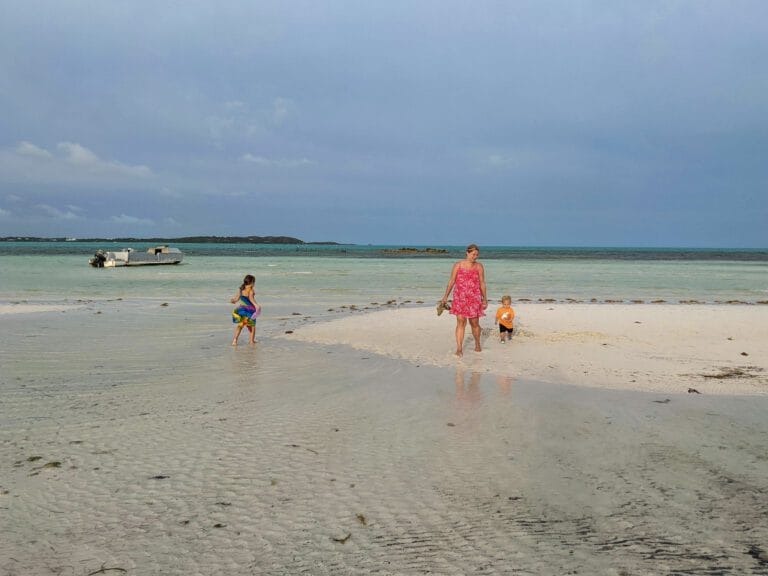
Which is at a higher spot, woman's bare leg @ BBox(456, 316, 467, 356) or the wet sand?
woman's bare leg @ BBox(456, 316, 467, 356)

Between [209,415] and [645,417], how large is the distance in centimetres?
480

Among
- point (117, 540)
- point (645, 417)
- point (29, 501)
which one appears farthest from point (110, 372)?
point (645, 417)

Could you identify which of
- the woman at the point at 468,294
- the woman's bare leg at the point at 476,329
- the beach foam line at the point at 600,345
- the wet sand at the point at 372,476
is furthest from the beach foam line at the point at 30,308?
the woman's bare leg at the point at 476,329

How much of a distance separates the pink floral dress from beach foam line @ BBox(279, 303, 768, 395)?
0.80 meters

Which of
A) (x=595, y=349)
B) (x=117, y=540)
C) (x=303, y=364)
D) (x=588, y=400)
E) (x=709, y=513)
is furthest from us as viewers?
(x=595, y=349)

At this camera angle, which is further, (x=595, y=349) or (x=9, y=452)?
(x=595, y=349)

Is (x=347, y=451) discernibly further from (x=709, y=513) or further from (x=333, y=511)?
(x=709, y=513)

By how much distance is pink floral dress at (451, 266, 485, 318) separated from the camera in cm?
978

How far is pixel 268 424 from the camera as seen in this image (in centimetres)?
586

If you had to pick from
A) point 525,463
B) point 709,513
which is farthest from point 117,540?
point 709,513

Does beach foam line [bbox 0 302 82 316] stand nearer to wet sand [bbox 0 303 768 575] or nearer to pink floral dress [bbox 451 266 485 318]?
wet sand [bbox 0 303 768 575]

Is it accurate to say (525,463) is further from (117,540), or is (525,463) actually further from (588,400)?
(117,540)

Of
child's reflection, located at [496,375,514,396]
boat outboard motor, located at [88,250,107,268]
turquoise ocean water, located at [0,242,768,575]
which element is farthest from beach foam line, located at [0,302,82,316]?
boat outboard motor, located at [88,250,107,268]

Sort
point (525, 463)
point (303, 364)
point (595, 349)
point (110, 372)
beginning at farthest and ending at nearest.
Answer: point (595, 349) < point (303, 364) < point (110, 372) < point (525, 463)
